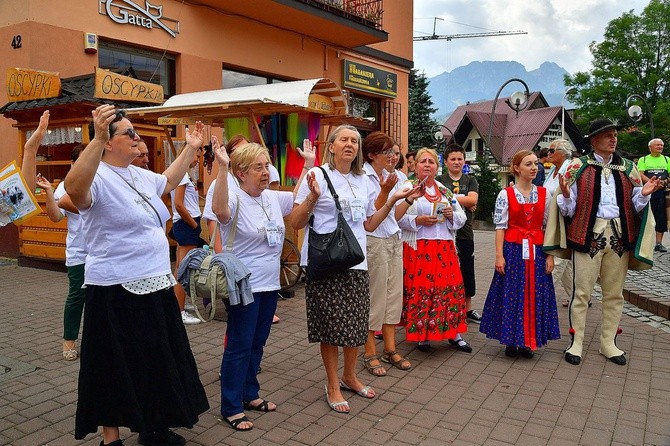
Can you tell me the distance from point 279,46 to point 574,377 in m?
11.0

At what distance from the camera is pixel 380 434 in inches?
146

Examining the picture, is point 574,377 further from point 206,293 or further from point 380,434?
point 206,293

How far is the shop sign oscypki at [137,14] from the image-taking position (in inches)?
399

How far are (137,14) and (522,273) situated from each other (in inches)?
341

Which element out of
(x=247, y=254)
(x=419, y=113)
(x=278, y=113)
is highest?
(x=419, y=113)

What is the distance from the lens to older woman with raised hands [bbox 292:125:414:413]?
13.0 ft

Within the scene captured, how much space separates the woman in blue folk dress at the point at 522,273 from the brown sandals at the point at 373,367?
118 cm

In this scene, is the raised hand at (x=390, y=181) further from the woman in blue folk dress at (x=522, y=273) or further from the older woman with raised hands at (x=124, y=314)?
the older woman with raised hands at (x=124, y=314)

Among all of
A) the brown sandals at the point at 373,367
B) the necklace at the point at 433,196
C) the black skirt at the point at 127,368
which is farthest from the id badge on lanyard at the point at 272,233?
the necklace at the point at 433,196

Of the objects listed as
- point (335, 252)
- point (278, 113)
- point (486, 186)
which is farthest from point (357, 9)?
point (335, 252)

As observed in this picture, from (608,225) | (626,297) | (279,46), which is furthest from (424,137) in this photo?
(608,225)

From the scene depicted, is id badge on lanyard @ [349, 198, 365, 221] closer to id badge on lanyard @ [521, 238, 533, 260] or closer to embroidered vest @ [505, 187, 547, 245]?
embroidered vest @ [505, 187, 547, 245]

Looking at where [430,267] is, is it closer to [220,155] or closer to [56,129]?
[220,155]

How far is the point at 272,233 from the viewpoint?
3.87 meters
